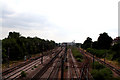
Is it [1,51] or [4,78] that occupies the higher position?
[1,51]

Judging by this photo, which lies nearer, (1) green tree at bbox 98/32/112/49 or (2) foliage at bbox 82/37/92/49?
(1) green tree at bbox 98/32/112/49

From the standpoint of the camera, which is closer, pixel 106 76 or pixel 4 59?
pixel 106 76

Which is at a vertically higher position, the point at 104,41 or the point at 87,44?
the point at 104,41

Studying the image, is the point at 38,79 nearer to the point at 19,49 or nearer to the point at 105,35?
the point at 19,49

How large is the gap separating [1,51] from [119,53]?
1075 inches

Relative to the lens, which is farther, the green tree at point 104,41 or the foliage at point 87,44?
the foliage at point 87,44

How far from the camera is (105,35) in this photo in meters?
57.4

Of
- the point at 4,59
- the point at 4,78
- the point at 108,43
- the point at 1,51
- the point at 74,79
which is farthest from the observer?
the point at 108,43

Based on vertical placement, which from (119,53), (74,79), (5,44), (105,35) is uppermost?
(105,35)

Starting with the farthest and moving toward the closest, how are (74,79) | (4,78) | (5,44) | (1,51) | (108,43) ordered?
(108,43)
(5,44)
(1,51)
(74,79)
(4,78)

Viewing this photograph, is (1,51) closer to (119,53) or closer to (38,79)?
(38,79)

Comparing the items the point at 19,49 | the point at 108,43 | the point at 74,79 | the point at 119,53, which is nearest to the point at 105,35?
the point at 108,43

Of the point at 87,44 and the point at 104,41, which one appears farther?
the point at 87,44

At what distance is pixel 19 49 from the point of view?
34.3 m
